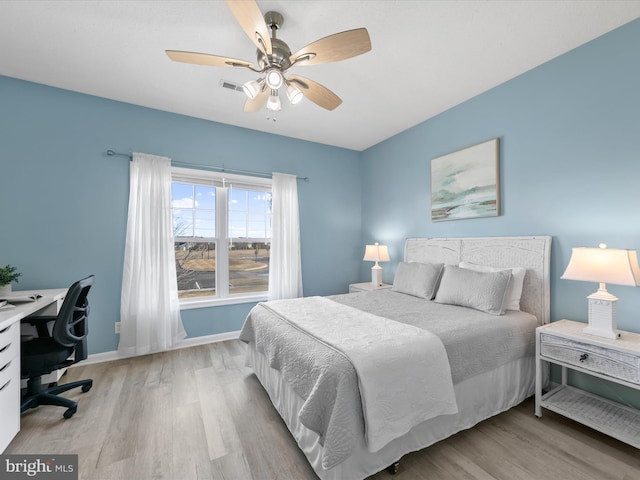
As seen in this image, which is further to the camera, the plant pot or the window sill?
the window sill

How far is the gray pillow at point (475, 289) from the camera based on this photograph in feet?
7.22

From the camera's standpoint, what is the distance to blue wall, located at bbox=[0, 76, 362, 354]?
2600mm

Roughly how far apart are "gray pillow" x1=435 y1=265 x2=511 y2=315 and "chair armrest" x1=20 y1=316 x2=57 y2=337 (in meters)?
3.37

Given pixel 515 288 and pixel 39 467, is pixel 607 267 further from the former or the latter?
pixel 39 467

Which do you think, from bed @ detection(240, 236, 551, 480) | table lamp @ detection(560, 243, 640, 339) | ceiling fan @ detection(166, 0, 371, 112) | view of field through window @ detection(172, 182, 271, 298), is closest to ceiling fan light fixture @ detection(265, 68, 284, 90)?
ceiling fan @ detection(166, 0, 371, 112)

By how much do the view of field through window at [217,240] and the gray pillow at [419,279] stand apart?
6.25ft

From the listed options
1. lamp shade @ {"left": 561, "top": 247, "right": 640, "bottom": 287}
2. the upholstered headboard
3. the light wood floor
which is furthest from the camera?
the upholstered headboard

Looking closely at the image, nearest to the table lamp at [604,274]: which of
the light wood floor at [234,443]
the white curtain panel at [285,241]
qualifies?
the light wood floor at [234,443]

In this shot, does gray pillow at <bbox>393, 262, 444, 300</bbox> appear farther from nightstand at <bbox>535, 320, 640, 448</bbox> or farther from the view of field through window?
the view of field through window

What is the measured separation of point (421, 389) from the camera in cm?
152

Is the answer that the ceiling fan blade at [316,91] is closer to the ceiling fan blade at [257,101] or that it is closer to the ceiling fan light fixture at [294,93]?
the ceiling fan light fixture at [294,93]

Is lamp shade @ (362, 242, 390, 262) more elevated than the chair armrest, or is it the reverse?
lamp shade @ (362, 242, 390, 262)

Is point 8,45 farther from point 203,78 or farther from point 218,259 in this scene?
point 218,259

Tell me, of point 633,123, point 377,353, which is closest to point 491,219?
point 633,123
